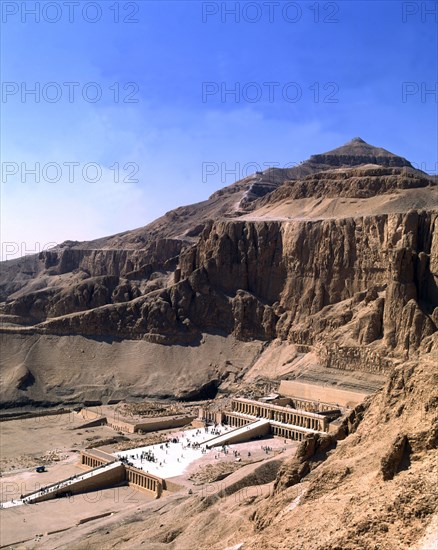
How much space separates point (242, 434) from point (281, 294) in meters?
45.6

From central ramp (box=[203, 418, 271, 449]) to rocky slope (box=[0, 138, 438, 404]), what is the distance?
55.6 feet

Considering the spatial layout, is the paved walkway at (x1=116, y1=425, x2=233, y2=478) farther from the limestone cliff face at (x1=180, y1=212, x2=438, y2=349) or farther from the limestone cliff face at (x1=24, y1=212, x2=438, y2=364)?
the limestone cliff face at (x1=180, y1=212, x2=438, y2=349)

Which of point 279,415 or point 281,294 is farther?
point 281,294

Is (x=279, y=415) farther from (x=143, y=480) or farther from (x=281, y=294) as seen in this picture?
(x=281, y=294)

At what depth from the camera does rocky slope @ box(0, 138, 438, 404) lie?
8944cm

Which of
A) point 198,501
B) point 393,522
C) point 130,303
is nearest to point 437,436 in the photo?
point 393,522

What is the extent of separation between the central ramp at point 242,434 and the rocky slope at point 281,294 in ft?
55.6

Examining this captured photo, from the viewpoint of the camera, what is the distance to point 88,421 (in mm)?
89188

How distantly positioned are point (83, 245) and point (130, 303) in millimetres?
85767

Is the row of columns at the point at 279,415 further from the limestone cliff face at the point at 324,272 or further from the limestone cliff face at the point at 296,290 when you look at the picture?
the limestone cliff face at the point at 324,272

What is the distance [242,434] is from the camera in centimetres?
7050

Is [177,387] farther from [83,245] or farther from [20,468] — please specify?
[83,245]

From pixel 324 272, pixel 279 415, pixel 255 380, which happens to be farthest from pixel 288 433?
pixel 324 272

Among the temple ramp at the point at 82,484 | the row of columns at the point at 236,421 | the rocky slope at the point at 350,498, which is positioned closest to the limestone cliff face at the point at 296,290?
the row of columns at the point at 236,421
